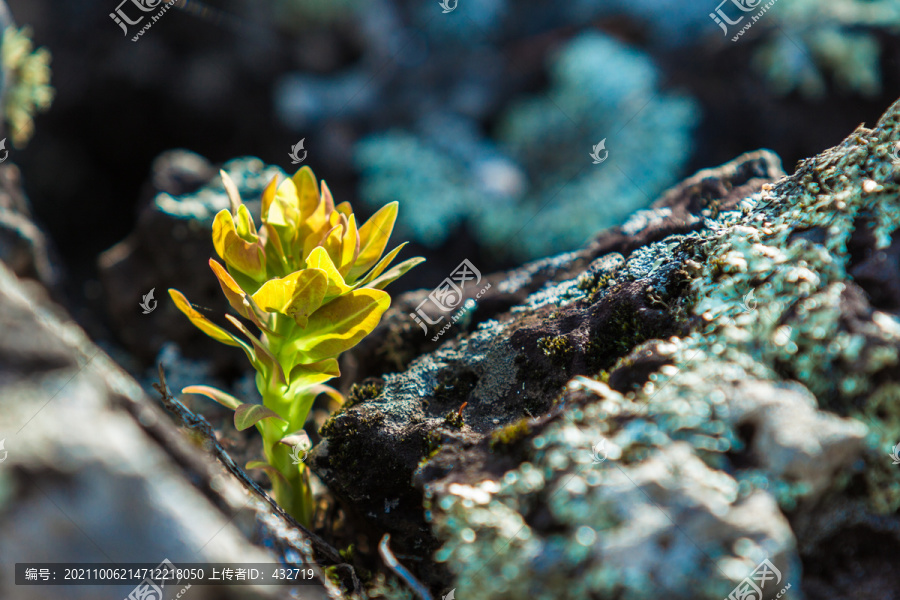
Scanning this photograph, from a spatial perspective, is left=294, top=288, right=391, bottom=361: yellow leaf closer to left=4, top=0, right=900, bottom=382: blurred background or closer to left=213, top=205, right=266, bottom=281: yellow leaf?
left=213, top=205, right=266, bottom=281: yellow leaf

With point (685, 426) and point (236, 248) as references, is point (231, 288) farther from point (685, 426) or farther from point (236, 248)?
point (685, 426)

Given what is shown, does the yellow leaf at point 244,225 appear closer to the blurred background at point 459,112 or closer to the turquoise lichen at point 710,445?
the turquoise lichen at point 710,445

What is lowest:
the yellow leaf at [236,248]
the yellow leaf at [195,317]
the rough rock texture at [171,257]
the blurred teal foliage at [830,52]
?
the rough rock texture at [171,257]

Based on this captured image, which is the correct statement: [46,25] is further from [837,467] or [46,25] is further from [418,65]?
[837,467]

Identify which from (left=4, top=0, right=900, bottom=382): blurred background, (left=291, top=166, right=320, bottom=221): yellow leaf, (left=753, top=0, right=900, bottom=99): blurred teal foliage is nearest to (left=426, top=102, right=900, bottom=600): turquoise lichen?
(left=291, top=166, right=320, bottom=221): yellow leaf

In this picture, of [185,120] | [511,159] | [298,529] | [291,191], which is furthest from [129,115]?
[298,529]

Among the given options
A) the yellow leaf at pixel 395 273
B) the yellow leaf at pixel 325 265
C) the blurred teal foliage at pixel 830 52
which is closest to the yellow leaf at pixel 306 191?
the yellow leaf at pixel 395 273
